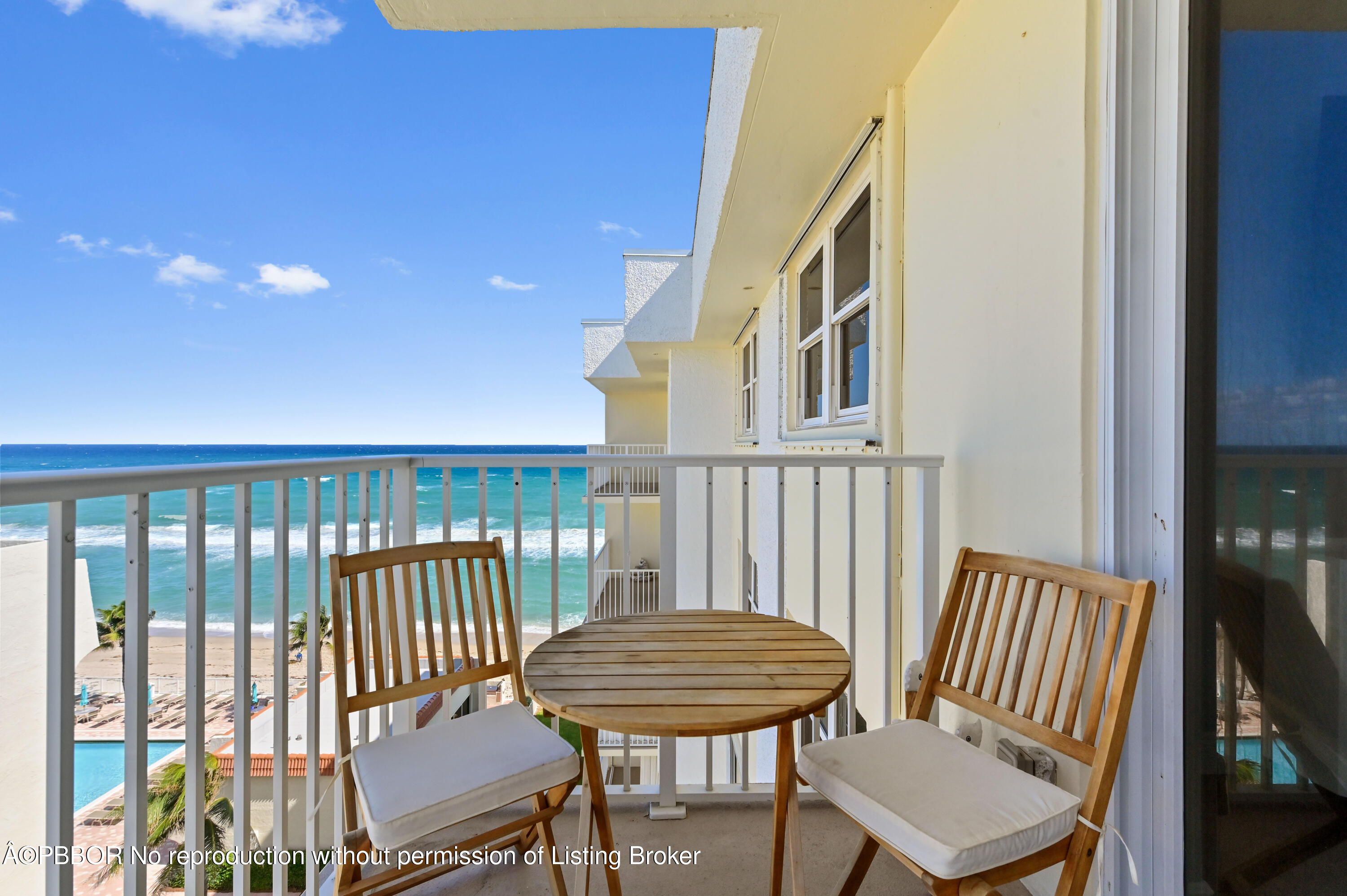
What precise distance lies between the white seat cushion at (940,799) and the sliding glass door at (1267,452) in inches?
13.1

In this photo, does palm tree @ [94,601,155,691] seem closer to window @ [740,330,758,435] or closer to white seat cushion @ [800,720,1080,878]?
white seat cushion @ [800,720,1080,878]

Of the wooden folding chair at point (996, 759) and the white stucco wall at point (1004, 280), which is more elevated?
the white stucco wall at point (1004, 280)

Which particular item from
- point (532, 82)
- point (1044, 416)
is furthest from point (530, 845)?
point (532, 82)

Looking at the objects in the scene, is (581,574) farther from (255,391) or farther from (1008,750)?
(255,391)

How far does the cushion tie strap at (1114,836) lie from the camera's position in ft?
3.11

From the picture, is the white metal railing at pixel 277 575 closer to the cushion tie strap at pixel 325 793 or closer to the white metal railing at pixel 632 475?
the cushion tie strap at pixel 325 793

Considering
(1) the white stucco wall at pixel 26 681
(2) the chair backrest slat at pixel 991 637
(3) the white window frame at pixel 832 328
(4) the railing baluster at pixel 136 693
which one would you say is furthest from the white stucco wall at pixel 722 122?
(1) the white stucco wall at pixel 26 681

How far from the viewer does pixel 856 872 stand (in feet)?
4.04

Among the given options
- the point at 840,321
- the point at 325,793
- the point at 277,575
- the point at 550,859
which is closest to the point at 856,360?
the point at 840,321

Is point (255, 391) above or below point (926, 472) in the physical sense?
above

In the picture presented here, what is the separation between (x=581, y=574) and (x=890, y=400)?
16.8 meters

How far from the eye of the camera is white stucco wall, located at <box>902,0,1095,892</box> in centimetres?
124

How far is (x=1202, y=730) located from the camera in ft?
3.55

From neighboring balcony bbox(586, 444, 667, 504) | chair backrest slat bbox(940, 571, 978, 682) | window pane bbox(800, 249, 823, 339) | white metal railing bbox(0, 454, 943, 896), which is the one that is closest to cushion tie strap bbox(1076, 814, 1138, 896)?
chair backrest slat bbox(940, 571, 978, 682)
